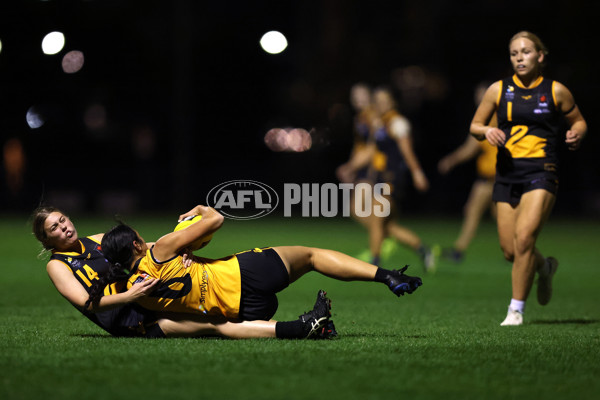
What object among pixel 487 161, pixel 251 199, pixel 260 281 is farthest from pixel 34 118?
pixel 260 281

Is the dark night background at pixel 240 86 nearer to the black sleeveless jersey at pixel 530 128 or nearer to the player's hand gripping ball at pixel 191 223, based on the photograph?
the black sleeveless jersey at pixel 530 128

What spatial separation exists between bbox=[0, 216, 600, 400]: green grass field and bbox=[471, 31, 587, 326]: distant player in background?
72cm

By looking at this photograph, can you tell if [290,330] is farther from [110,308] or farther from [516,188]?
[516,188]

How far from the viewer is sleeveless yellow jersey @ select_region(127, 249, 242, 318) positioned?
22.1 ft

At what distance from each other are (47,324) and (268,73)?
3283 cm

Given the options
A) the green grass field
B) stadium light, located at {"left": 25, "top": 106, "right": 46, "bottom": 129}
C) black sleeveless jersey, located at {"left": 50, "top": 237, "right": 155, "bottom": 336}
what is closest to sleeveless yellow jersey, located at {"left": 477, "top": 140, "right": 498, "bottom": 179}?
the green grass field

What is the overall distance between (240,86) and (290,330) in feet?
107

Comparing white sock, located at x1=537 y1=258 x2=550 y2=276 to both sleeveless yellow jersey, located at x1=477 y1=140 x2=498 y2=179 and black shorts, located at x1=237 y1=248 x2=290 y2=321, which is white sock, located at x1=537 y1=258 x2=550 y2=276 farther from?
sleeveless yellow jersey, located at x1=477 y1=140 x2=498 y2=179

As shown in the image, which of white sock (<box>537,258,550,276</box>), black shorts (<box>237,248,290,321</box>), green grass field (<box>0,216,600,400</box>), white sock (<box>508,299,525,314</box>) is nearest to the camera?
green grass field (<box>0,216,600,400</box>)

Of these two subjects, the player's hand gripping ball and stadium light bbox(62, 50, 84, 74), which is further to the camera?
stadium light bbox(62, 50, 84, 74)

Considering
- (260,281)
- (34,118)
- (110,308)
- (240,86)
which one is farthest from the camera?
(240,86)

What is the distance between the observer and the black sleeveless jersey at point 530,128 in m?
8.12

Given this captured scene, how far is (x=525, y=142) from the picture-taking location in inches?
323

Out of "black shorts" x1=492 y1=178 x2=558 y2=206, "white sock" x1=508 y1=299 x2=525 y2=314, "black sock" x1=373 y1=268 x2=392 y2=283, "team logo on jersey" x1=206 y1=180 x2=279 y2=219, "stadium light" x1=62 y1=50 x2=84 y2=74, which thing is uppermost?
"stadium light" x1=62 y1=50 x2=84 y2=74
